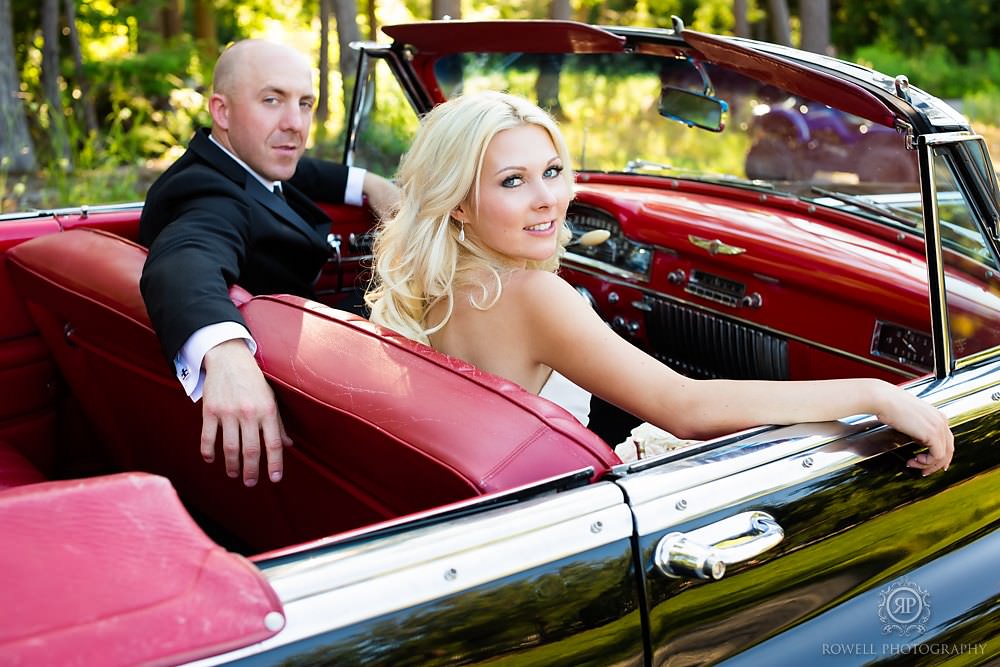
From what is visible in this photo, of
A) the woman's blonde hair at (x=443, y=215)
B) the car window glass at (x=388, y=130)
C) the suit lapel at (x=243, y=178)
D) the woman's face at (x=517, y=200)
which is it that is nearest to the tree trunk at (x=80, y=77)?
the car window glass at (x=388, y=130)

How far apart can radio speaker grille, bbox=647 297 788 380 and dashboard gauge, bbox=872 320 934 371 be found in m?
0.32

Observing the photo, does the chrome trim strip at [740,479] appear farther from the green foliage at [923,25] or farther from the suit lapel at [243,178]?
the green foliage at [923,25]

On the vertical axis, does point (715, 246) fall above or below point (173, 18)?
below

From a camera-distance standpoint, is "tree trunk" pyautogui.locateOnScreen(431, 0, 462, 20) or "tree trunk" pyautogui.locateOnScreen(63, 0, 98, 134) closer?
"tree trunk" pyautogui.locateOnScreen(431, 0, 462, 20)

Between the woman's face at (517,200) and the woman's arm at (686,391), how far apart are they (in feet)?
0.51

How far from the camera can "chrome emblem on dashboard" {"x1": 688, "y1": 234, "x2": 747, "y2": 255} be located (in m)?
2.92

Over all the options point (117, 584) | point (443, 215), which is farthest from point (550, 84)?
point (117, 584)

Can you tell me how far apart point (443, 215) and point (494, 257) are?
0.14 m

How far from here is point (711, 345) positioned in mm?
3070

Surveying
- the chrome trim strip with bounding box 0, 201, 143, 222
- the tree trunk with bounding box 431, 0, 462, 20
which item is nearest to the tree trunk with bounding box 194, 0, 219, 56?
the tree trunk with bounding box 431, 0, 462, 20

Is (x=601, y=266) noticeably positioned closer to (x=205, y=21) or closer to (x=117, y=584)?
(x=117, y=584)

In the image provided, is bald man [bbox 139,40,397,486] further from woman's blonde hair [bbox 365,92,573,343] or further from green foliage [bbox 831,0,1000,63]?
green foliage [bbox 831,0,1000,63]

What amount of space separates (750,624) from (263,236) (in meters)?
1.59

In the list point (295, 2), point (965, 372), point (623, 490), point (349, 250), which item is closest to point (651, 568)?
point (623, 490)
